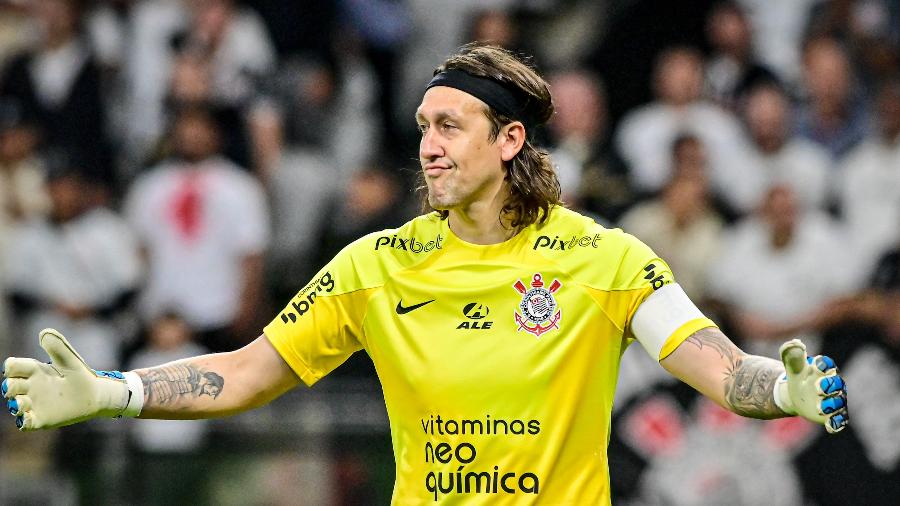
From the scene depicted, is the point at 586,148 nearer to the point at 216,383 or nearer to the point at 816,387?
the point at 216,383

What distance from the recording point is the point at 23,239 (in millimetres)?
12094

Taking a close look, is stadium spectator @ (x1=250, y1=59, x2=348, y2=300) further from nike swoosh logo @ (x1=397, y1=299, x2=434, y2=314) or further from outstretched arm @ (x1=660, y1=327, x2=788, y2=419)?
outstretched arm @ (x1=660, y1=327, x2=788, y2=419)

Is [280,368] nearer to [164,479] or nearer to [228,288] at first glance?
[164,479]

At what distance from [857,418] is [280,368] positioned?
544 cm

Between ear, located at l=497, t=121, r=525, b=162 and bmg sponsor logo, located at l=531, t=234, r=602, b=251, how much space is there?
35 centimetres

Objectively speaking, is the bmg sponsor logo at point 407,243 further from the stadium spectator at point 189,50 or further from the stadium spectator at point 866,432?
the stadium spectator at point 189,50

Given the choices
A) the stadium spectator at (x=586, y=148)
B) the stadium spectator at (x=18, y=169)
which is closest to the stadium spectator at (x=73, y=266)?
the stadium spectator at (x=18, y=169)

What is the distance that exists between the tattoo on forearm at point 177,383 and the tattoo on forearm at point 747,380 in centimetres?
175

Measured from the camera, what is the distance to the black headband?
539 cm

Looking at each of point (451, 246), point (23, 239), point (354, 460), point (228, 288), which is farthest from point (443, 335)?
point (23, 239)

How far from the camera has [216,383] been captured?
5277 millimetres

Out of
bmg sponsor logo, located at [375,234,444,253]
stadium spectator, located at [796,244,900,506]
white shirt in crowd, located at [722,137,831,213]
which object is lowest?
stadium spectator, located at [796,244,900,506]

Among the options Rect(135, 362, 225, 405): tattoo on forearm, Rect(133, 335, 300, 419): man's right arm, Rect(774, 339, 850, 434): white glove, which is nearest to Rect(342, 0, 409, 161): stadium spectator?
Rect(133, 335, 300, 419): man's right arm

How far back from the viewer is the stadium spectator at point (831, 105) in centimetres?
1180
